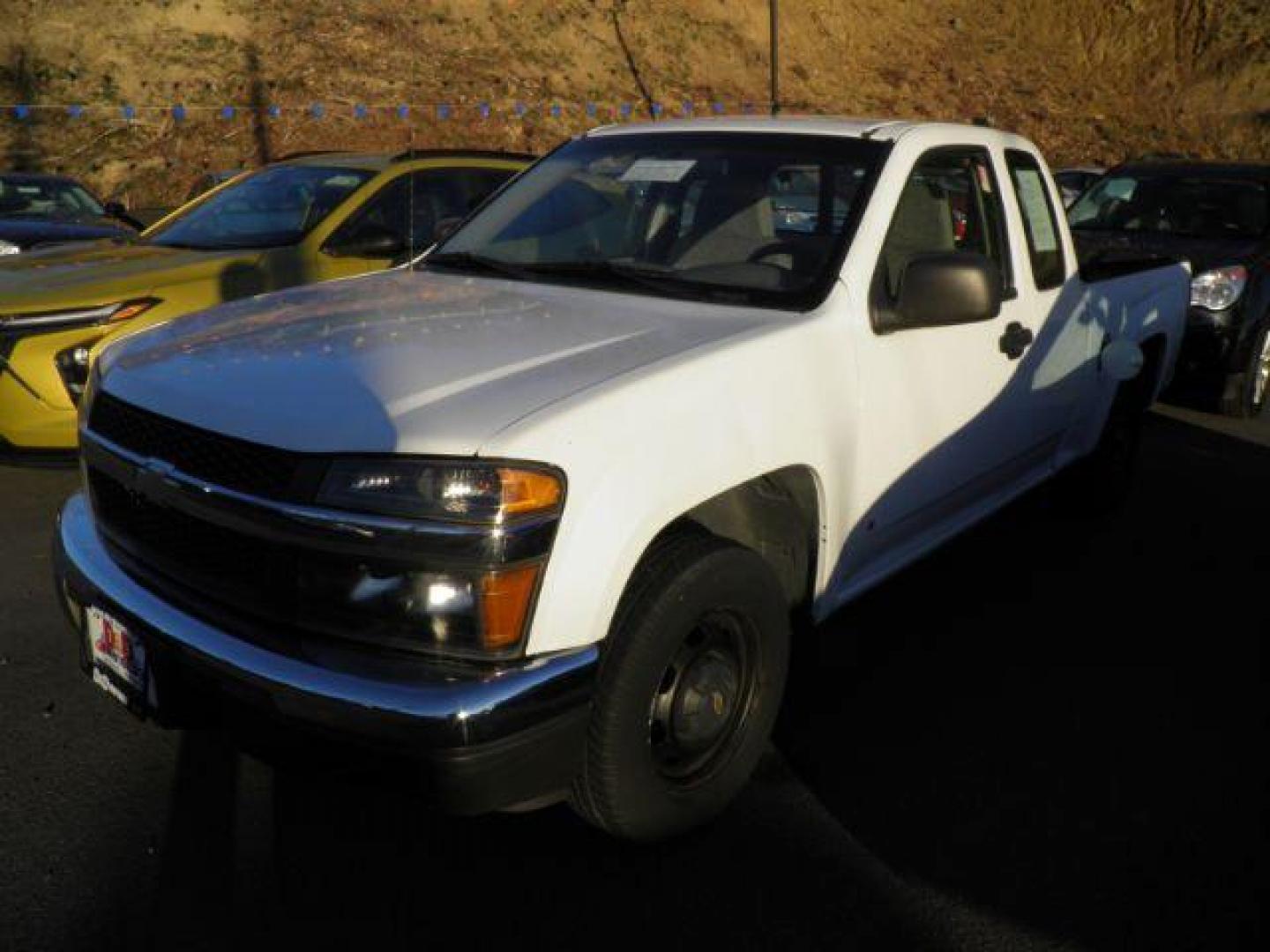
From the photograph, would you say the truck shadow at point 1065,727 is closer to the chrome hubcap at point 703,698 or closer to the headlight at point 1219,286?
the chrome hubcap at point 703,698

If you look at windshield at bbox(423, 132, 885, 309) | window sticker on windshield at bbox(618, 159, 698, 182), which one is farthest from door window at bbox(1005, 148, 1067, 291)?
window sticker on windshield at bbox(618, 159, 698, 182)

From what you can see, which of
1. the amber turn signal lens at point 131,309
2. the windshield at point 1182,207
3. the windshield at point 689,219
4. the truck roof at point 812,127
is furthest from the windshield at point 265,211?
the windshield at point 1182,207

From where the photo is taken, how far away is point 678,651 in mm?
2648

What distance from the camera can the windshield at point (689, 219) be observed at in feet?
10.6

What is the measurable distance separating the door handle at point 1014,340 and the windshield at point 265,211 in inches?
146

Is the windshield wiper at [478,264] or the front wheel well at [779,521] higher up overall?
the windshield wiper at [478,264]

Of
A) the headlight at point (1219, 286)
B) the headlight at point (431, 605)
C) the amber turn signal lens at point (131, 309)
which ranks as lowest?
the headlight at point (1219, 286)

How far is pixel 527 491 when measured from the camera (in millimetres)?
2186

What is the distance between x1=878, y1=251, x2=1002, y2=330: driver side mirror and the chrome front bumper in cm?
144

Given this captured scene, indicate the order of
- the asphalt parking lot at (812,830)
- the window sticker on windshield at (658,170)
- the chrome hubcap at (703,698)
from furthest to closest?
the window sticker on windshield at (658,170) → the chrome hubcap at (703,698) → the asphalt parking lot at (812,830)

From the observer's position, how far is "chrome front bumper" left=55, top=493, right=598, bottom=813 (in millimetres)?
2137

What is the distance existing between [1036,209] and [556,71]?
93.1 feet

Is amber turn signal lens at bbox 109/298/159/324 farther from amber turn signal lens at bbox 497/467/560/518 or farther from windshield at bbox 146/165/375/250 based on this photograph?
amber turn signal lens at bbox 497/467/560/518

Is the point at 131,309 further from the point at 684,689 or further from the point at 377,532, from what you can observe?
the point at 684,689
